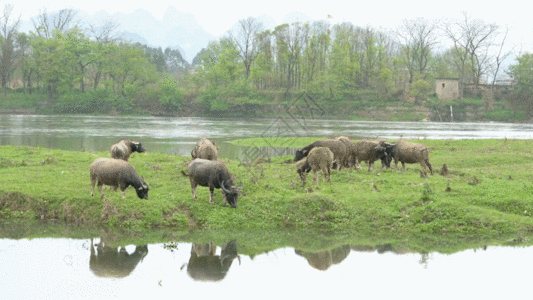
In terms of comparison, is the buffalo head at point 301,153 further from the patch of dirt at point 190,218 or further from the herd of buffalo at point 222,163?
the patch of dirt at point 190,218

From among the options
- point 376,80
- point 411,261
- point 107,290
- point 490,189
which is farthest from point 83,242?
point 376,80

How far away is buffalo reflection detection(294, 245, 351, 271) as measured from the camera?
36.9ft

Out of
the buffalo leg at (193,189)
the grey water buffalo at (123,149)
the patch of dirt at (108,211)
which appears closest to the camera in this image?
the patch of dirt at (108,211)

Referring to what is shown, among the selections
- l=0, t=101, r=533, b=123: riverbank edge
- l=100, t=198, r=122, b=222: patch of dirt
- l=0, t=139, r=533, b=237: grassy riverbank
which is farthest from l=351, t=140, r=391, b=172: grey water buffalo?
l=0, t=101, r=533, b=123: riverbank edge

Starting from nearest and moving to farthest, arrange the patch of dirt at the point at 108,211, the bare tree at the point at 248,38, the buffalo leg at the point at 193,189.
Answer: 1. the patch of dirt at the point at 108,211
2. the buffalo leg at the point at 193,189
3. the bare tree at the point at 248,38

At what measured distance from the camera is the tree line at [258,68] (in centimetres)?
8644

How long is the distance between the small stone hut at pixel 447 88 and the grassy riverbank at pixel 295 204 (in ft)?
239

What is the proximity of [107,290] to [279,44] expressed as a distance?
89775 millimetres

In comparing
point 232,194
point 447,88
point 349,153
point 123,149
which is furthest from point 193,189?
point 447,88

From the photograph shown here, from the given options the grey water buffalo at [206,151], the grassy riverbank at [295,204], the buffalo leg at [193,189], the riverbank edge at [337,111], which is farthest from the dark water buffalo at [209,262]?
the riverbank edge at [337,111]

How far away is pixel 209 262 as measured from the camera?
36.6 feet

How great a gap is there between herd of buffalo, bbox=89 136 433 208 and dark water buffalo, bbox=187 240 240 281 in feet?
7.74

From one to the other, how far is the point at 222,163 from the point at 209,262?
4170mm

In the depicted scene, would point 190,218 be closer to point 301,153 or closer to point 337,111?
point 301,153
